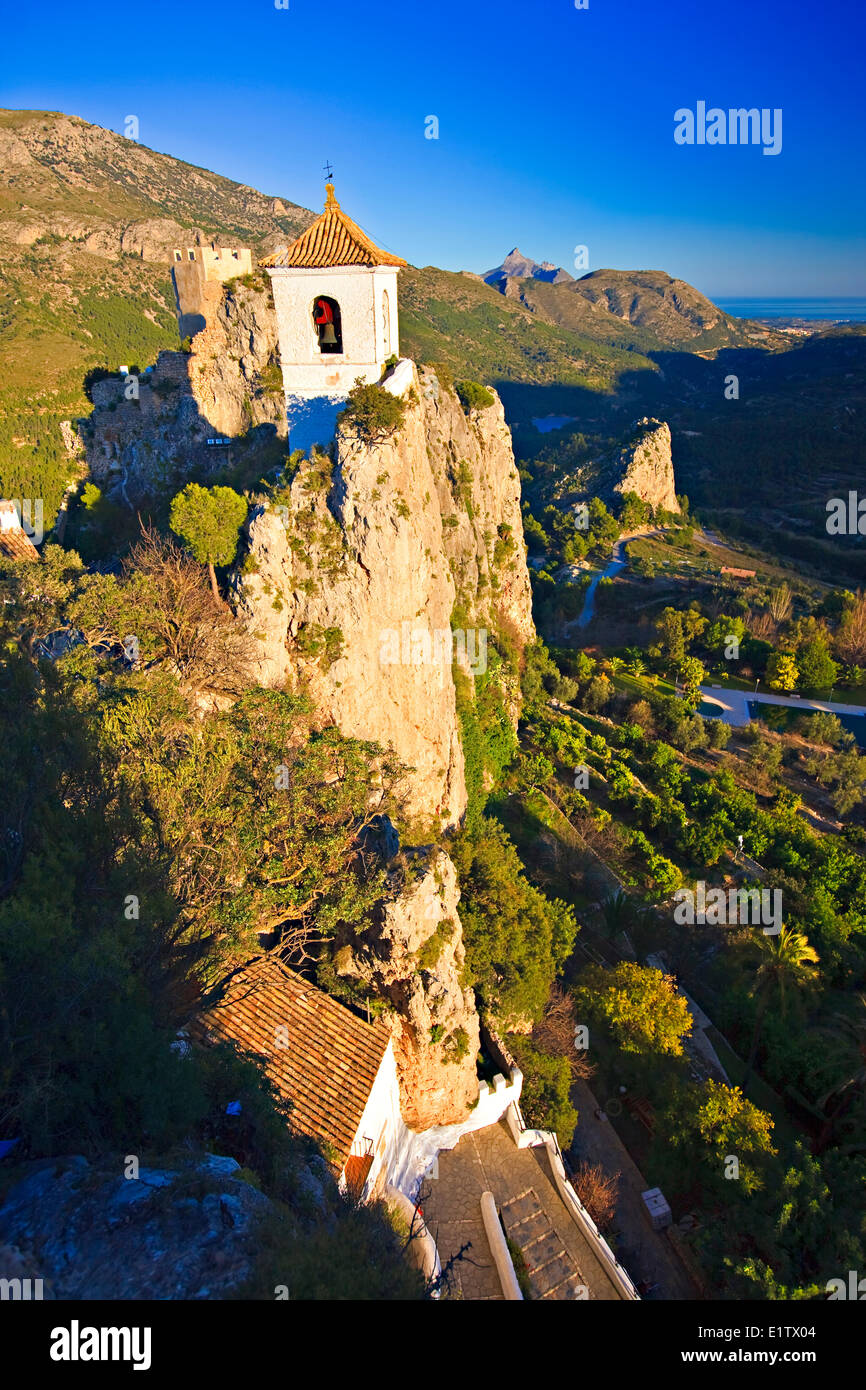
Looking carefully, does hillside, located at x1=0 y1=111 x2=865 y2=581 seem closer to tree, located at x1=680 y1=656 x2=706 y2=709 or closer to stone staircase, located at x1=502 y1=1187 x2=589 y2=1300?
tree, located at x1=680 y1=656 x2=706 y2=709

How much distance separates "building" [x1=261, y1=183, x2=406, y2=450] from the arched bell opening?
0.03 meters

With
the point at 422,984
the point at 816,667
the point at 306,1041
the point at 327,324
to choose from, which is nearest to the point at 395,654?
the point at 327,324

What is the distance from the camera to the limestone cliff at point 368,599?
65.4 feet

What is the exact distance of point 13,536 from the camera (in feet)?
78.8

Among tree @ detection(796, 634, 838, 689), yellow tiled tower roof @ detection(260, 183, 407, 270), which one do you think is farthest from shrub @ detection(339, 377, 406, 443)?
tree @ detection(796, 634, 838, 689)

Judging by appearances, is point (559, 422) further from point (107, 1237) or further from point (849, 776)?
point (107, 1237)

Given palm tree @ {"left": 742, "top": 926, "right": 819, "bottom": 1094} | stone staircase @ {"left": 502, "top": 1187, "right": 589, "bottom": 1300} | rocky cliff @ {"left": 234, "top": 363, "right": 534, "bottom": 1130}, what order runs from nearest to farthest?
stone staircase @ {"left": 502, "top": 1187, "right": 589, "bottom": 1300}
rocky cliff @ {"left": 234, "top": 363, "right": 534, "bottom": 1130}
palm tree @ {"left": 742, "top": 926, "right": 819, "bottom": 1094}

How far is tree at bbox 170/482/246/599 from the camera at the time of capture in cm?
1847

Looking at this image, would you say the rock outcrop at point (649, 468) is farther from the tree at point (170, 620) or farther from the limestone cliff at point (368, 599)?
the tree at point (170, 620)

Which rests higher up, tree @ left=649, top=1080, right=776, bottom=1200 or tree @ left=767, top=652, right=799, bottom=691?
tree @ left=767, top=652, right=799, bottom=691

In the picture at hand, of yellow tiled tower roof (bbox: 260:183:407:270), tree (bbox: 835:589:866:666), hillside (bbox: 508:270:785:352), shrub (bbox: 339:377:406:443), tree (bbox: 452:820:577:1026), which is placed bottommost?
tree (bbox: 452:820:577:1026)

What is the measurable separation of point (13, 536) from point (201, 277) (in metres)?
12.0
